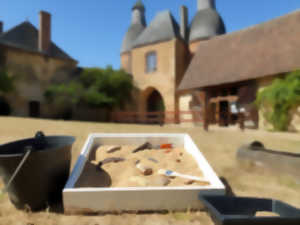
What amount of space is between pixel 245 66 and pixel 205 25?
950cm

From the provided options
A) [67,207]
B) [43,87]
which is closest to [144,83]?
[43,87]

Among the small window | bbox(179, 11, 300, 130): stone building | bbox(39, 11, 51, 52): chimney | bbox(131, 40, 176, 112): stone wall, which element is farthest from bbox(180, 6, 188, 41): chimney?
bbox(39, 11, 51, 52): chimney

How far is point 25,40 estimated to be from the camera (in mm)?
15000

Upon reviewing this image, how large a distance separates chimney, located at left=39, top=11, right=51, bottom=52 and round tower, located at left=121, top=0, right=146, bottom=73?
851cm

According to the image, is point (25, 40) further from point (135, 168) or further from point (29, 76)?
point (135, 168)

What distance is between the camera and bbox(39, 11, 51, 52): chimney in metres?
15.4

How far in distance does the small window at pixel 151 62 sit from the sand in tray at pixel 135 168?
578 inches

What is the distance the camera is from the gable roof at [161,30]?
16.4 meters

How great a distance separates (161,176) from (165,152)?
627 mm

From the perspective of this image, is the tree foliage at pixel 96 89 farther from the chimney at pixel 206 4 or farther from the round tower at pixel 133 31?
the chimney at pixel 206 4

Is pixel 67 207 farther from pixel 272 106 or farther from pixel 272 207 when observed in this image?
pixel 272 106

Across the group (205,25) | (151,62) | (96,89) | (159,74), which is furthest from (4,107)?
(205,25)

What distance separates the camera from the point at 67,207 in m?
1.73

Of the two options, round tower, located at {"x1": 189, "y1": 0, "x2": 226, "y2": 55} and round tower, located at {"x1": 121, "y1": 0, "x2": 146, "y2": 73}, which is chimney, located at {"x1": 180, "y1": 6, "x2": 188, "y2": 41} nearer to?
round tower, located at {"x1": 189, "y1": 0, "x2": 226, "y2": 55}
